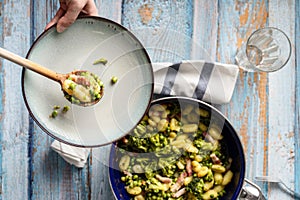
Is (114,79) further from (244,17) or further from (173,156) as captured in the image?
(244,17)

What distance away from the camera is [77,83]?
107 cm

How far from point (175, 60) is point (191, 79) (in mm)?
81

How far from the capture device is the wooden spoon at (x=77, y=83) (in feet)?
3.37

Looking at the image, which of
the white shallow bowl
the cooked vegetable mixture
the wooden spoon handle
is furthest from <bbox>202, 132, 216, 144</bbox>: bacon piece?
the wooden spoon handle

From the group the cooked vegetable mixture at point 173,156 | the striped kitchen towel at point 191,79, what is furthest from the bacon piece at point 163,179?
the striped kitchen towel at point 191,79

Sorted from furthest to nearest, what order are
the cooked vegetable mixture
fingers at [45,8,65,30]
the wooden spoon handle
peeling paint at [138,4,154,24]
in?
peeling paint at [138,4,154,24] → the cooked vegetable mixture → fingers at [45,8,65,30] → the wooden spoon handle

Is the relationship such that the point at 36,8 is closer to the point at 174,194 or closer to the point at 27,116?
the point at 27,116

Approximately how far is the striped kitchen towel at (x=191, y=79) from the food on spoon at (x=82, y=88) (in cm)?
22

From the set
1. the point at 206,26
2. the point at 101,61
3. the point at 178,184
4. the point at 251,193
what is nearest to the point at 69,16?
the point at 101,61

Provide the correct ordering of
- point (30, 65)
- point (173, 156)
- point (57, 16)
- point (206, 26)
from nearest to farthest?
point (30, 65), point (57, 16), point (173, 156), point (206, 26)

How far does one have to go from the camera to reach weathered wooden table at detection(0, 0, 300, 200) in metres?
1.30

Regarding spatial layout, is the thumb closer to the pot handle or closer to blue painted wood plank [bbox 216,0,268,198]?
blue painted wood plank [bbox 216,0,268,198]

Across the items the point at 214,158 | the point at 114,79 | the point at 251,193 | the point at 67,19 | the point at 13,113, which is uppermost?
the point at 67,19

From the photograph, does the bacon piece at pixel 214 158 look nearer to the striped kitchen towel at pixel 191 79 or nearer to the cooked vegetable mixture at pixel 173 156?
the cooked vegetable mixture at pixel 173 156
